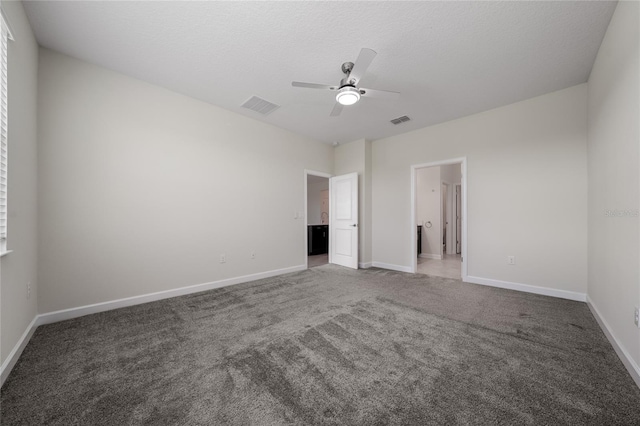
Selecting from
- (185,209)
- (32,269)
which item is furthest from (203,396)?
(185,209)

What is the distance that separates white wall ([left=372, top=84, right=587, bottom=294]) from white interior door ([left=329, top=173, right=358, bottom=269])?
59.6 inches

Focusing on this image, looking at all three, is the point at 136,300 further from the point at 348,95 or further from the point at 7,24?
the point at 348,95

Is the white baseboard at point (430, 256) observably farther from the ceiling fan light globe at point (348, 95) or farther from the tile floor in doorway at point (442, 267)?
the ceiling fan light globe at point (348, 95)

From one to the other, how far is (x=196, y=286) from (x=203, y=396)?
223cm

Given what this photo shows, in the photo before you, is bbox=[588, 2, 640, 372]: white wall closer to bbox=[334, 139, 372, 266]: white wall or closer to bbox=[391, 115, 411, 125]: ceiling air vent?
bbox=[391, 115, 411, 125]: ceiling air vent

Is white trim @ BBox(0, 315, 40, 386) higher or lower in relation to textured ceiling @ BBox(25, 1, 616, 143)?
lower

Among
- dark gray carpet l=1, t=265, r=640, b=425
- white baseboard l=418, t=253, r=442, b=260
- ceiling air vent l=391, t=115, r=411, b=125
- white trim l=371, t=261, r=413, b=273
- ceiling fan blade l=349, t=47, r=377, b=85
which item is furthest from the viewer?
white baseboard l=418, t=253, r=442, b=260

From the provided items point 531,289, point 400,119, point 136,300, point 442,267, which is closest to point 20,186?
point 136,300

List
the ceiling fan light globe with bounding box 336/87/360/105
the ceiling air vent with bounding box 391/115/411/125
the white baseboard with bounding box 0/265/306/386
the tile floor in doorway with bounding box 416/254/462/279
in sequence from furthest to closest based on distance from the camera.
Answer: the tile floor in doorway with bounding box 416/254/462/279 < the ceiling air vent with bounding box 391/115/411/125 < the ceiling fan light globe with bounding box 336/87/360/105 < the white baseboard with bounding box 0/265/306/386

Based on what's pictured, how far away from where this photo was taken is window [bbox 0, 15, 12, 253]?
63.2 inches

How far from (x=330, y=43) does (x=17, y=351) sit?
11.8ft

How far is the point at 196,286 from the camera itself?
3.41 metres

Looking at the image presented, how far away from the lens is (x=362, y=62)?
2.10 m

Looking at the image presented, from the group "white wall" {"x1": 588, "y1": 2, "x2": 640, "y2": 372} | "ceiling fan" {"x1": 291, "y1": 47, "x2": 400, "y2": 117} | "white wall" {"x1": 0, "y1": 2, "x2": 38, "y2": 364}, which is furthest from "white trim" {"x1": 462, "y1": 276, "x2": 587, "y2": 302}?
"white wall" {"x1": 0, "y1": 2, "x2": 38, "y2": 364}
